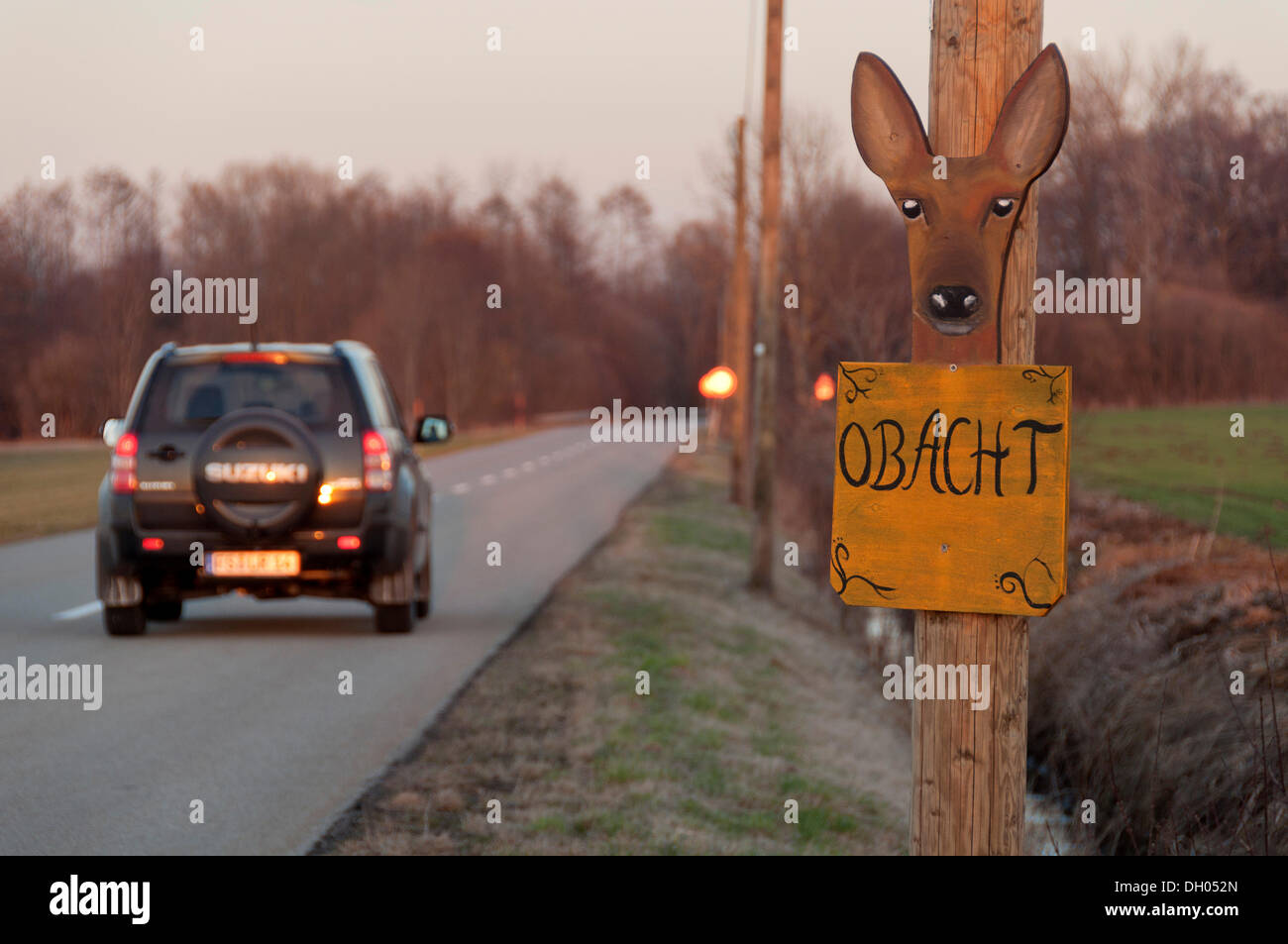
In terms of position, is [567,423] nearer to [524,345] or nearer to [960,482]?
[524,345]

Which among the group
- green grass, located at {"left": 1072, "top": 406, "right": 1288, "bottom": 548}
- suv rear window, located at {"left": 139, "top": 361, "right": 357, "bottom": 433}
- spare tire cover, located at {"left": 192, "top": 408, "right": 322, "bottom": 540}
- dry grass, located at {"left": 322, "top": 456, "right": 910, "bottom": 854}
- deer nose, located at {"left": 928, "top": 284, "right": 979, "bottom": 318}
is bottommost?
dry grass, located at {"left": 322, "top": 456, "right": 910, "bottom": 854}

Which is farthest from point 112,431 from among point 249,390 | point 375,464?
point 375,464

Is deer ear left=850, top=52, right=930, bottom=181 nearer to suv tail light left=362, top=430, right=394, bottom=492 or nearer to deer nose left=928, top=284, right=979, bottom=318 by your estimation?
deer nose left=928, top=284, right=979, bottom=318

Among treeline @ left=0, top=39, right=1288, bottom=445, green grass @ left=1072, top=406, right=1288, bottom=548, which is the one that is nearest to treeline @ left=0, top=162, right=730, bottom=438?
treeline @ left=0, top=39, right=1288, bottom=445

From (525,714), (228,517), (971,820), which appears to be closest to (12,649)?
(228,517)

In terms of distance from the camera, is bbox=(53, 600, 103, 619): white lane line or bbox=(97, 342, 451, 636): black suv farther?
bbox=(53, 600, 103, 619): white lane line

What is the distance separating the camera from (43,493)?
21.4 m

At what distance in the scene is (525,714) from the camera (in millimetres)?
8438

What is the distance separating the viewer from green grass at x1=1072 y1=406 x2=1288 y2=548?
1461 cm

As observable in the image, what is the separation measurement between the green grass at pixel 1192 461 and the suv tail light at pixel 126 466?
806cm

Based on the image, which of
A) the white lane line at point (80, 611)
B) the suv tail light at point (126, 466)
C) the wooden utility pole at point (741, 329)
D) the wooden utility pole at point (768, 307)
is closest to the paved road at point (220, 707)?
the white lane line at point (80, 611)

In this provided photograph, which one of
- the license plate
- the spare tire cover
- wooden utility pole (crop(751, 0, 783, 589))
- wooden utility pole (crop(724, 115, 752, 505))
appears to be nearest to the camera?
the spare tire cover

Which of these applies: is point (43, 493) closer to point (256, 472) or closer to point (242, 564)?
point (242, 564)
